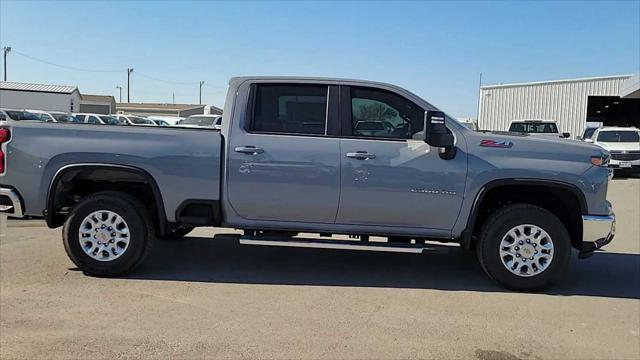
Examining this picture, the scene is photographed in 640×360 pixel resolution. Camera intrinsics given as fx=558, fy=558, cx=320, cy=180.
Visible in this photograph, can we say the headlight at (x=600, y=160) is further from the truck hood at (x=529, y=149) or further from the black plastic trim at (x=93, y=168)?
the black plastic trim at (x=93, y=168)

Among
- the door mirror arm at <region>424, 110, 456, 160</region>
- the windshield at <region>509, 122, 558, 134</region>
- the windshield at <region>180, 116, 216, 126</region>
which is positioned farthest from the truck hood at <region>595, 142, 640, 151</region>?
the door mirror arm at <region>424, 110, 456, 160</region>

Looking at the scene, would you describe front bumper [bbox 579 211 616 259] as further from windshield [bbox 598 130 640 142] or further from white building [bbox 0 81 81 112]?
white building [bbox 0 81 81 112]

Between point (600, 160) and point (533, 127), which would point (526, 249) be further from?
point (533, 127)

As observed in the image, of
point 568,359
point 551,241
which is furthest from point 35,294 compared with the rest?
point 551,241

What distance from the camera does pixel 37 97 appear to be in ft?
191

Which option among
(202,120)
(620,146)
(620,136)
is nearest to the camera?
(620,146)

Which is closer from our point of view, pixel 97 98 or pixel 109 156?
pixel 109 156

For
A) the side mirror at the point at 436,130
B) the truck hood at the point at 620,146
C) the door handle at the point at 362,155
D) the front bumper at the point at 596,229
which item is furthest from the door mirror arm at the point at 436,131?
the truck hood at the point at 620,146

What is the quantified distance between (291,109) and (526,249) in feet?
8.99

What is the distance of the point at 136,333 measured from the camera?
165 inches

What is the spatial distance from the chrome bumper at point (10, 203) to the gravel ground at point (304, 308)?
2.14ft

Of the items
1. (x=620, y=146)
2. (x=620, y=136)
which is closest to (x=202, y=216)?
(x=620, y=146)

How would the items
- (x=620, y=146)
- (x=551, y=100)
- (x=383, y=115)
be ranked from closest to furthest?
(x=383, y=115)
(x=620, y=146)
(x=551, y=100)

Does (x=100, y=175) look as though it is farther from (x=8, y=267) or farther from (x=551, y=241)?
(x=551, y=241)
